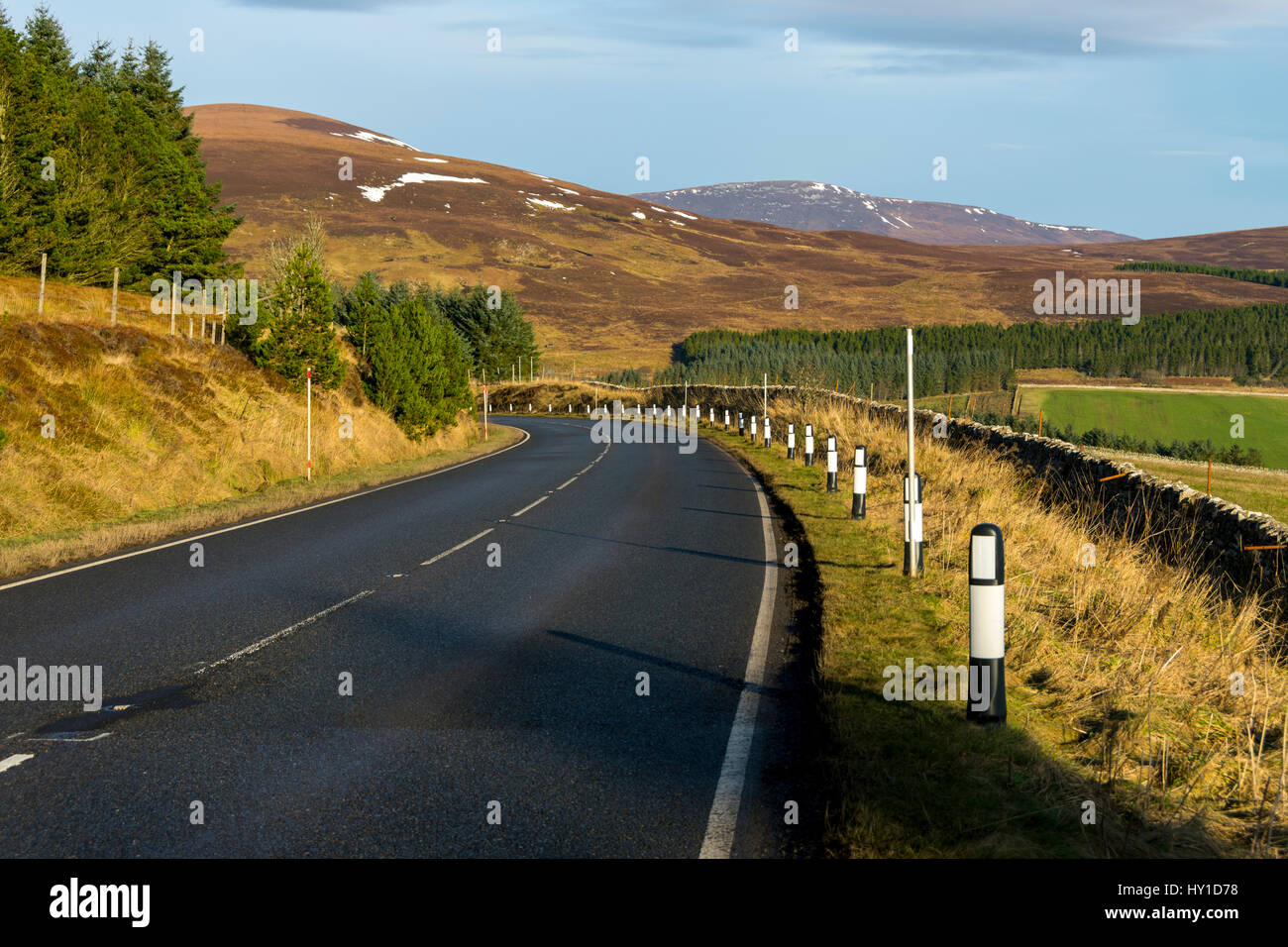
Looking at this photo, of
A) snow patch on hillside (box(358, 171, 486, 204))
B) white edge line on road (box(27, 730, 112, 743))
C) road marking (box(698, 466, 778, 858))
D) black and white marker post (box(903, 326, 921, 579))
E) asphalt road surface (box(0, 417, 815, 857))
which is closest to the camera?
road marking (box(698, 466, 778, 858))

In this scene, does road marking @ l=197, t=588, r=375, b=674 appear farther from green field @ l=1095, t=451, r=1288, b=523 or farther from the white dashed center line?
green field @ l=1095, t=451, r=1288, b=523

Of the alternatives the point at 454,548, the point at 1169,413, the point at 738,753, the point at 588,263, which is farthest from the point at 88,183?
the point at 588,263

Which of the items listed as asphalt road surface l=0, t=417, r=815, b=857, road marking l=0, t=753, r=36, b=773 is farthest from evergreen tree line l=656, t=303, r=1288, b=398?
road marking l=0, t=753, r=36, b=773

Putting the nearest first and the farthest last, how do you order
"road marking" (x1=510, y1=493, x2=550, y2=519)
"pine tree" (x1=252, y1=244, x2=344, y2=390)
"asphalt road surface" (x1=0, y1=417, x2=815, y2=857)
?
"asphalt road surface" (x1=0, y1=417, x2=815, y2=857) → "road marking" (x1=510, y1=493, x2=550, y2=519) → "pine tree" (x1=252, y1=244, x2=344, y2=390)

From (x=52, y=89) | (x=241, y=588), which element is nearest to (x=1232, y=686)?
(x=241, y=588)

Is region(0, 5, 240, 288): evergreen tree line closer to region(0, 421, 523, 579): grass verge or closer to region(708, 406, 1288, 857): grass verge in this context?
region(0, 421, 523, 579): grass verge

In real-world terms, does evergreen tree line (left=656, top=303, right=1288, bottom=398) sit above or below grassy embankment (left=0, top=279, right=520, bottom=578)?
above

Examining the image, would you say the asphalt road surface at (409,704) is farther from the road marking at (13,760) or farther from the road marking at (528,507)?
the road marking at (528,507)

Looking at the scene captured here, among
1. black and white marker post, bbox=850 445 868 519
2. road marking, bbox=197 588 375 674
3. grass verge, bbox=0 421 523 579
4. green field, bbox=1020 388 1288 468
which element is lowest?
road marking, bbox=197 588 375 674

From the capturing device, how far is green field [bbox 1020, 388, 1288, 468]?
72.8m

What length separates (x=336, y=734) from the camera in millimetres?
5824

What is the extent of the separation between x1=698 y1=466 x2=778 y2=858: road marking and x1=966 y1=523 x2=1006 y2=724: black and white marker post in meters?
1.29

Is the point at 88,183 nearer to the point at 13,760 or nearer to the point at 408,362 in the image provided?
the point at 408,362

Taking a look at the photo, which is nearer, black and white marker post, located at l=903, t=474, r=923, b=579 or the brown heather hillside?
black and white marker post, located at l=903, t=474, r=923, b=579
